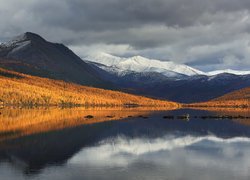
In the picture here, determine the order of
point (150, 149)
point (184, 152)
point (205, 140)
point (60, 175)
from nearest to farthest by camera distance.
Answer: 1. point (60, 175)
2. point (184, 152)
3. point (150, 149)
4. point (205, 140)

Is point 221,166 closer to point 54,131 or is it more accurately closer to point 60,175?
point 60,175

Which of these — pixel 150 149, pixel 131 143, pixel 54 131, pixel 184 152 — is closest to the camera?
pixel 184 152

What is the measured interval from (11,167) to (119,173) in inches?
691

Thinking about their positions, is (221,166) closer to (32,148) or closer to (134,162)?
(134,162)

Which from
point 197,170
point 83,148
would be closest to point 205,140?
point 83,148

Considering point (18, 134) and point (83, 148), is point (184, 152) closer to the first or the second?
point (83, 148)

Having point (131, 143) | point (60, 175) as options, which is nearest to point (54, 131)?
point (131, 143)

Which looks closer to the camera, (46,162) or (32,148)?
(46,162)

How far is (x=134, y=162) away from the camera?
66812 millimetres

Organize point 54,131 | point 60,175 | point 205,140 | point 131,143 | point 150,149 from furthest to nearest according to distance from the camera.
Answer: point 54,131 < point 205,140 < point 131,143 < point 150,149 < point 60,175

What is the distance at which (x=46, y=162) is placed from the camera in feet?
215

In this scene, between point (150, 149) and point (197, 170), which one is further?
point (150, 149)

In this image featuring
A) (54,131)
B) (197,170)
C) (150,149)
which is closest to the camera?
(197,170)

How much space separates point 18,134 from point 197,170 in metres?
57.8
